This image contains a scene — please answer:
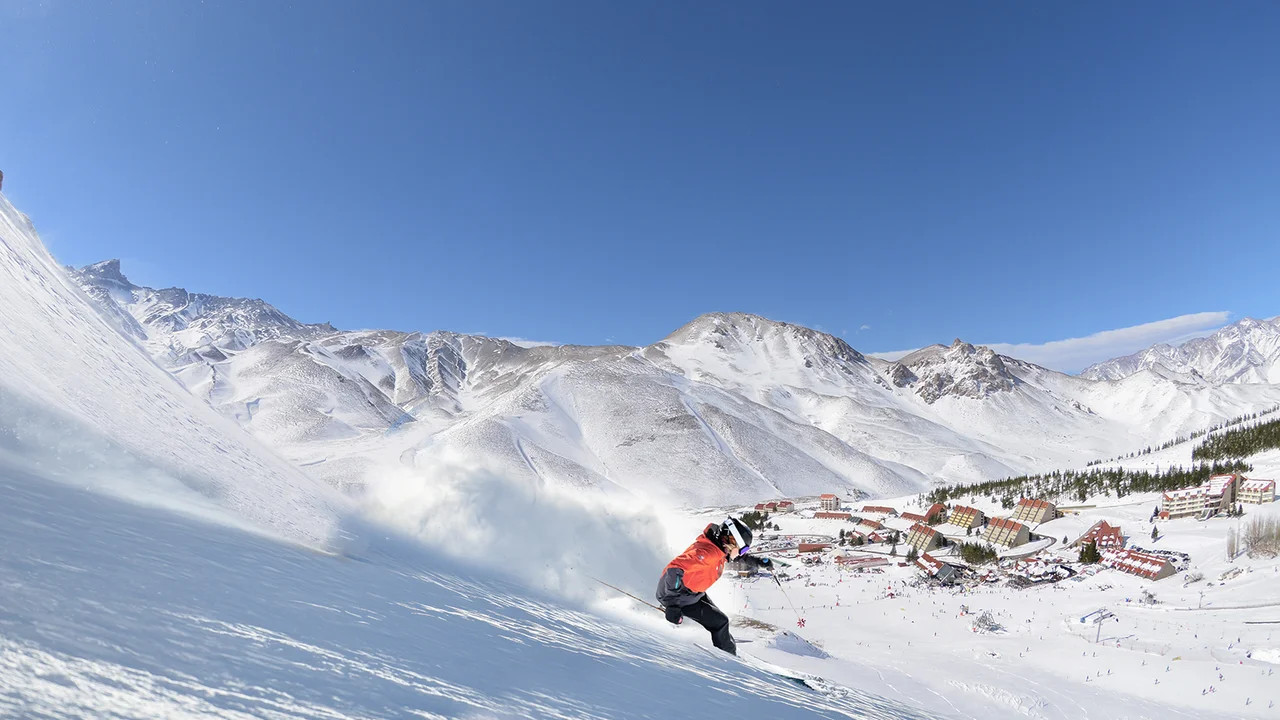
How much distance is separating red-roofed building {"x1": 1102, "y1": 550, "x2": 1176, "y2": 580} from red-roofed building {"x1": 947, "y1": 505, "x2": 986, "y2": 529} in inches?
1274

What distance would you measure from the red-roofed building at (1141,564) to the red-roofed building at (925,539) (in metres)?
22.8

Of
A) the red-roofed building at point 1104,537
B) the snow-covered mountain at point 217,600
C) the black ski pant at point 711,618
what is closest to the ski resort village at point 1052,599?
the red-roofed building at point 1104,537

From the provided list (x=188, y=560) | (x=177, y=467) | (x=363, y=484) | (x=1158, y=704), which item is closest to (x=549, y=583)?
(x=177, y=467)

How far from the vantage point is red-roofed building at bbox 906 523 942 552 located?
8362 centimetres

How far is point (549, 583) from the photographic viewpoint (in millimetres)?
25219

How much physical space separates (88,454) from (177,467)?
2.49 metres

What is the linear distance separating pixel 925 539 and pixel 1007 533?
10840 millimetres

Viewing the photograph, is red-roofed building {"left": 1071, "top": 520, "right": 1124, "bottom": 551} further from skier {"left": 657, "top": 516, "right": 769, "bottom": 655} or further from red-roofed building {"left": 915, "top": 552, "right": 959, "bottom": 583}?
skier {"left": 657, "top": 516, "right": 769, "bottom": 655}

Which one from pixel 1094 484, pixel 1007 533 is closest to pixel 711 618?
pixel 1007 533

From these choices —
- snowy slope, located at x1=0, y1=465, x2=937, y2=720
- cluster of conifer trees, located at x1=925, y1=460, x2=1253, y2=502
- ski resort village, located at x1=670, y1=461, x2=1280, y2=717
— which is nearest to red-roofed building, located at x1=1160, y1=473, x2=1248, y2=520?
ski resort village, located at x1=670, y1=461, x2=1280, y2=717

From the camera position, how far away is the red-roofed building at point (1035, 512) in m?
91.8

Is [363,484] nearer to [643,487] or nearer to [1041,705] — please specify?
[643,487]

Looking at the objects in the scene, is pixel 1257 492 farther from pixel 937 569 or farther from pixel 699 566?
pixel 699 566

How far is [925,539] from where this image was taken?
8425 centimetres
